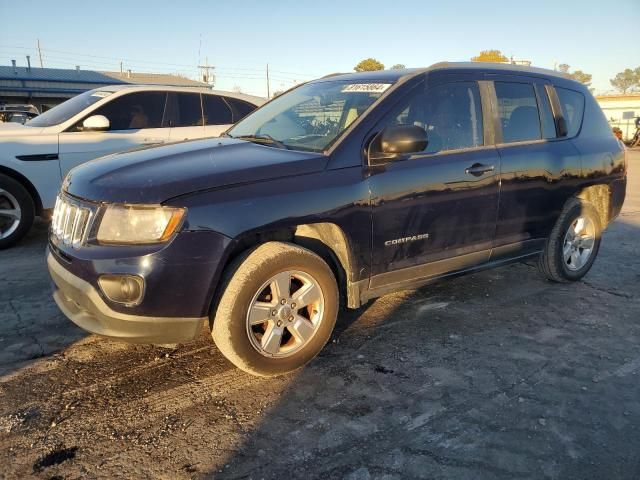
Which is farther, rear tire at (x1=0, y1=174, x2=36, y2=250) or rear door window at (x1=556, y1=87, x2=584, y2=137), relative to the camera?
rear tire at (x1=0, y1=174, x2=36, y2=250)

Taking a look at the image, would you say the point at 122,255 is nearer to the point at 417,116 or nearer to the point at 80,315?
the point at 80,315

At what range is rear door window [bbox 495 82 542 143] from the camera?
13.3ft

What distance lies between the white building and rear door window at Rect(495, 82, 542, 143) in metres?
37.8

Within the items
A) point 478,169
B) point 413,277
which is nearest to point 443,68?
point 478,169

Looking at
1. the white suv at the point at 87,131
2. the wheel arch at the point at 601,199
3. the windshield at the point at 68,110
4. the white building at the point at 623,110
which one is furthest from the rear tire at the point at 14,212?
the white building at the point at 623,110

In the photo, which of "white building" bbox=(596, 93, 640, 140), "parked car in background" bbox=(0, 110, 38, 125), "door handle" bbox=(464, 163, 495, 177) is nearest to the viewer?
"door handle" bbox=(464, 163, 495, 177)

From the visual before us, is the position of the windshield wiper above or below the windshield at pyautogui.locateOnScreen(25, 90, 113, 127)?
below

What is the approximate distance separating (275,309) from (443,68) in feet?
7.18

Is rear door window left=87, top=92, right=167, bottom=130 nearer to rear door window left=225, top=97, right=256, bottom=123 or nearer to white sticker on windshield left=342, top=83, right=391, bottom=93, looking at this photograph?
rear door window left=225, top=97, right=256, bottom=123

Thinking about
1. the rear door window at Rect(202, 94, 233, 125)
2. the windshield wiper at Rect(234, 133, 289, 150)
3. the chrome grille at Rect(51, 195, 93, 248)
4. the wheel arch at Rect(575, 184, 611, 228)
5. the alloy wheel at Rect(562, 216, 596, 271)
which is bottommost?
the alloy wheel at Rect(562, 216, 596, 271)

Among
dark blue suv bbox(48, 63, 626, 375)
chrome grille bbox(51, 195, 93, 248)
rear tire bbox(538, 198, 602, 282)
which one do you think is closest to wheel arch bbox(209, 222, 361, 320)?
dark blue suv bbox(48, 63, 626, 375)

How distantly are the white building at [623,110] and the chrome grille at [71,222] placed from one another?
4071cm

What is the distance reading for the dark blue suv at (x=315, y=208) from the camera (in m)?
2.70

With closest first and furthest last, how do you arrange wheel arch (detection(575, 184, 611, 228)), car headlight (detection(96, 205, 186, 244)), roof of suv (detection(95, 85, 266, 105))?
1. car headlight (detection(96, 205, 186, 244))
2. wheel arch (detection(575, 184, 611, 228))
3. roof of suv (detection(95, 85, 266, 105))
